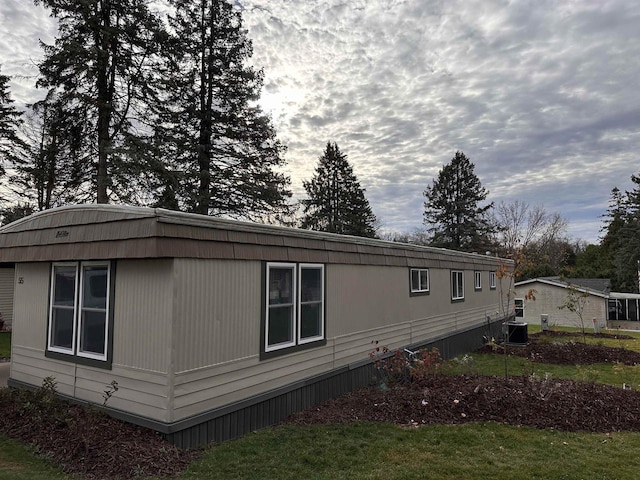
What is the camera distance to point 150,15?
13.6 m

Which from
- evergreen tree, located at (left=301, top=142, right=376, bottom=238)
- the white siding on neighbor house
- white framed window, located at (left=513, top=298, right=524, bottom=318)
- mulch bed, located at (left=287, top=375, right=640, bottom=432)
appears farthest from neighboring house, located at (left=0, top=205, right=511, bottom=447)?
the white siding on neighbor house

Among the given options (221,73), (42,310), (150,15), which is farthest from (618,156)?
(42,310)

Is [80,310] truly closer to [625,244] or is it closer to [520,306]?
[520,306]

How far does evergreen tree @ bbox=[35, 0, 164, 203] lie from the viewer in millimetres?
12172

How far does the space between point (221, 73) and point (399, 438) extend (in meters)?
15.1

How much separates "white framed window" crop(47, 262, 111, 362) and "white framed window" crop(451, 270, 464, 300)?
32.0 ft

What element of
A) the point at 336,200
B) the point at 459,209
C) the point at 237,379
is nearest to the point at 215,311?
the point at 237,379

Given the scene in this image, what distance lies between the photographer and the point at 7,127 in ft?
60.7

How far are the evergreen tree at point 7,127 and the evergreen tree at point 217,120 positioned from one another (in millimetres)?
8944

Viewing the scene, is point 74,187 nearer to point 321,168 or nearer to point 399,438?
point 399,438

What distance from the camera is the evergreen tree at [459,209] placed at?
3139 centimetres

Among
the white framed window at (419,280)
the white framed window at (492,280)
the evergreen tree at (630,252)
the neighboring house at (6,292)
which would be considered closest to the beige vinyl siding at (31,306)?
the white framed window at (419,280)

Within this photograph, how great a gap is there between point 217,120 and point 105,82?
13.6 ft

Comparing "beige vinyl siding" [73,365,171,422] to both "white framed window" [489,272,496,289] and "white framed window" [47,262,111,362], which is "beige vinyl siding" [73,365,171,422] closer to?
"white framed window" [47,262,111,362]
